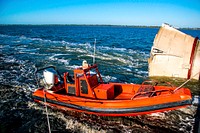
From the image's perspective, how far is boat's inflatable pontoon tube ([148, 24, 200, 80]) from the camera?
614 inches

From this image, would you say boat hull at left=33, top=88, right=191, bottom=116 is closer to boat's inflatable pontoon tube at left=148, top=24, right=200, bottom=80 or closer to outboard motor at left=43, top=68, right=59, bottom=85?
outboard motor at left=43, top=68, right=59, bottom=85

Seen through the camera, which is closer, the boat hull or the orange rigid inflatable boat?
the boat hull

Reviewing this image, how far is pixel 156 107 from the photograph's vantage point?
8.84 meters

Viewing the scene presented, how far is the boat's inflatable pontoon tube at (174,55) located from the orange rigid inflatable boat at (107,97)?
6.74 metres

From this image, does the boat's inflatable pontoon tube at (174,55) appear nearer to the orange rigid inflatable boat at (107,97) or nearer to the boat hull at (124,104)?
the orange rigid inflatable boat at (107,97)

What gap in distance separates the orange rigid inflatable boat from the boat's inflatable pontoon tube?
6737 millimetres

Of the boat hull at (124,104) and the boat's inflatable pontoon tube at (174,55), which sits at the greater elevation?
the boat's inflatable pontoon tube at (174,55)

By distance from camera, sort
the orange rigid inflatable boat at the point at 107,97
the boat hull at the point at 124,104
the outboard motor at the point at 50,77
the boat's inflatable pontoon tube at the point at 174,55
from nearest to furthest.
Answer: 1. the boat hull at the point at 124,104
2. the orange rigid inflatable boat at the point at 107,97
3. the outboard motor at the point at 50,77
4. the boat's inflatable pontoon tube at the point at 174,55

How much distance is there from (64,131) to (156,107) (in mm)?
4768

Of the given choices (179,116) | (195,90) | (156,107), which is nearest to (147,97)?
(156,107)

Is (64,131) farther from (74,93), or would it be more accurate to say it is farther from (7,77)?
(7,77)

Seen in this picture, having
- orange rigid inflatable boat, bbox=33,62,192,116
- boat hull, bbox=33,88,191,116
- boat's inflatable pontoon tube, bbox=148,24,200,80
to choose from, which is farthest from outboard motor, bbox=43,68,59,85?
boat's inflatable pontoon tube, bbox=148,24,200,80

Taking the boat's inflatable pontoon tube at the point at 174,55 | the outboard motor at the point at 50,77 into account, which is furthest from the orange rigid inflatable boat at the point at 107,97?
the boat's inflatable pontoon tube at the point at 174,55

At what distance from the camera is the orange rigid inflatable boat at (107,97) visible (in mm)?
8789
